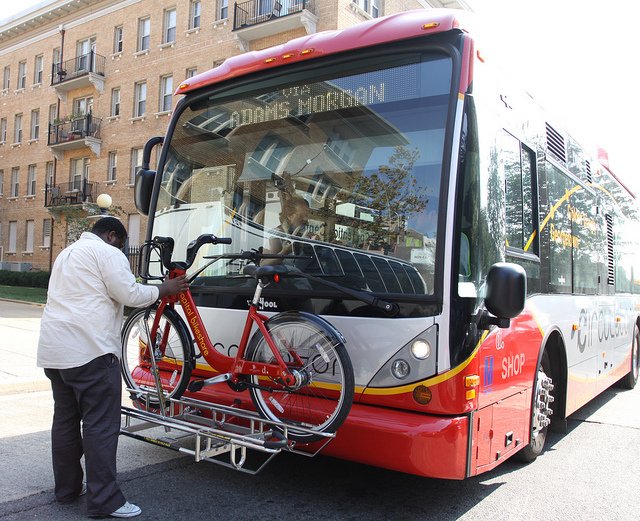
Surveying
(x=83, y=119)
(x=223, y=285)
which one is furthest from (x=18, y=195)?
(x=223, y=285)

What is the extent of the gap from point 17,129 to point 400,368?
133ft

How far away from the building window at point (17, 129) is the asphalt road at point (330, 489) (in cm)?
3683

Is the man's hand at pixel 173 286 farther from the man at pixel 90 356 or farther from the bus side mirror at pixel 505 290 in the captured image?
the bus side mirror at pixel 505 290

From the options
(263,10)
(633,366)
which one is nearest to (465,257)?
(633,366)

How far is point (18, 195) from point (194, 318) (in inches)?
1499

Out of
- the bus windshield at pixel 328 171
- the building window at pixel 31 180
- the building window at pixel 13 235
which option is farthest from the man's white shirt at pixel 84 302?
the building window at pixel 13 235

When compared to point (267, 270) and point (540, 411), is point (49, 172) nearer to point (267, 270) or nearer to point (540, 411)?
point (267, 270)

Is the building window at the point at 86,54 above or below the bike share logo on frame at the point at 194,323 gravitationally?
above

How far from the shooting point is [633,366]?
32.0ft

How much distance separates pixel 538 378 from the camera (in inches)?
195

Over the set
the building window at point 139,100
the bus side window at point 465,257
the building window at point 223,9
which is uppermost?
the building window at point 223,9

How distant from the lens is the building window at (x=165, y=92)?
29641 millimetres

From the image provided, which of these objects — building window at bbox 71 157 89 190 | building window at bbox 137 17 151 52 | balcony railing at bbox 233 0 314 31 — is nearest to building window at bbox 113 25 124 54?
building window at bbox 137 17 151 52

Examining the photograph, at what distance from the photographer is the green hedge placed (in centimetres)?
3322
